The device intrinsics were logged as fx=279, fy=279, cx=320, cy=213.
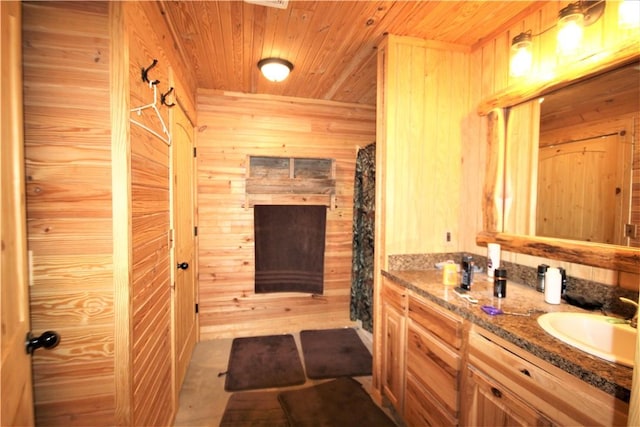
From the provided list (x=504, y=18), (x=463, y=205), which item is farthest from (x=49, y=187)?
(x=504, y=18)

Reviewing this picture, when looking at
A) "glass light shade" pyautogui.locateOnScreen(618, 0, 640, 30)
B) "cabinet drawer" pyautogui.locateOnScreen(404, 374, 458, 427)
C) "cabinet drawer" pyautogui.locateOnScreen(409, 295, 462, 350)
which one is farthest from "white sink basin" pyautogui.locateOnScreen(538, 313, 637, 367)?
"glass light shade" pyautogui.locateOnScreen(618, 0, 640, 30)

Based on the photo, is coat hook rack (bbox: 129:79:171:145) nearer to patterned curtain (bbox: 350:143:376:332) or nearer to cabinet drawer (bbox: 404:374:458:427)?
patterned curtain (bbox: 350:143:376:332)

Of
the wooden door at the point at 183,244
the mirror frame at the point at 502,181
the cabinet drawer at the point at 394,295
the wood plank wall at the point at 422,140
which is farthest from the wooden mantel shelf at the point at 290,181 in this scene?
the mirror frame at the point at 502,181

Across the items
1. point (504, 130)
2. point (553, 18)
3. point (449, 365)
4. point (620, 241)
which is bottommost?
point (449, 365)

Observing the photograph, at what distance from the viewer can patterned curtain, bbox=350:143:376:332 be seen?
273cm

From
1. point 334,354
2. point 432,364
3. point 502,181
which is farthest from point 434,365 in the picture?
point 334,354

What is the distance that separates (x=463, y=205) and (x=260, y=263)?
6.34 feet

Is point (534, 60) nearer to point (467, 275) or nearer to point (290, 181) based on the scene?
point (467, 275)

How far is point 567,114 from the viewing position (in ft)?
4.68

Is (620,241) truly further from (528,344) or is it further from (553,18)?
(553,18)

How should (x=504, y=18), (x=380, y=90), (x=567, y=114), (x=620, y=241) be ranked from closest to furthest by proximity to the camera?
1. (x=620, y=241)
2. (x=567, y=114)
3. (x=504, y=18)
4. (x=380, y=90)

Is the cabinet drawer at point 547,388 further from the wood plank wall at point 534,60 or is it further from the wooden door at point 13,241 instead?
the wooden door at point 13,241

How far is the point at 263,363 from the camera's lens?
2.42 m

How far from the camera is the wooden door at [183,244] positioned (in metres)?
1.89
